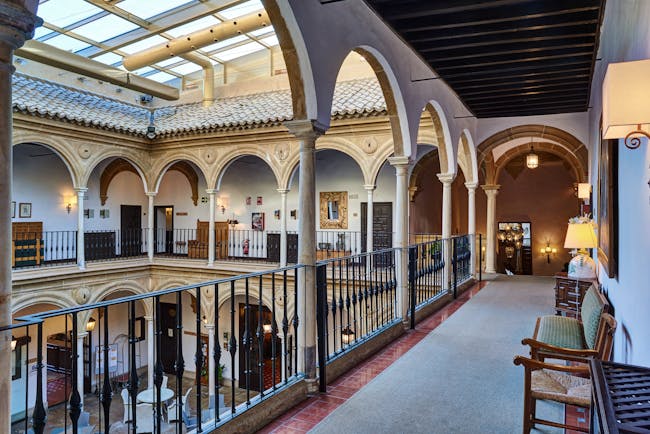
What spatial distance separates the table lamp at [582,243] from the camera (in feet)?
15.4

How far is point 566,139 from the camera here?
31.8 feet

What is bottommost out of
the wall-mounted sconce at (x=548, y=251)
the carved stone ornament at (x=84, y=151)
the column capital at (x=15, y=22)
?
the wall-mounted sconce at (x=548, y=251)

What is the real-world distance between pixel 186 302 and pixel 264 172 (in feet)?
16.0

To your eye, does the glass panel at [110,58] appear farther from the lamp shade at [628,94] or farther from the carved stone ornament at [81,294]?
the lamp shade at [628,94]

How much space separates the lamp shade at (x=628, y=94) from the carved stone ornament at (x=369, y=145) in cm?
900

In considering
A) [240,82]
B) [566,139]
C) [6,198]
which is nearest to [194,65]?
[240,82]

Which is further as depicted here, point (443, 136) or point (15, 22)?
point (443, 136)

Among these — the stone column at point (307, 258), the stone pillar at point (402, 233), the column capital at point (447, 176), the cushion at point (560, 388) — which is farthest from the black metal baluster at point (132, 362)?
the column capital at point (447, 176)

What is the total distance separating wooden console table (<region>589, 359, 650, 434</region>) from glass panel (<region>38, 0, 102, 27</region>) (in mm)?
11413

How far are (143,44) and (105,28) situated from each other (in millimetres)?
1139

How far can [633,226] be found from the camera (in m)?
2.81

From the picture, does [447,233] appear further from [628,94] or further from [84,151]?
[84,151]

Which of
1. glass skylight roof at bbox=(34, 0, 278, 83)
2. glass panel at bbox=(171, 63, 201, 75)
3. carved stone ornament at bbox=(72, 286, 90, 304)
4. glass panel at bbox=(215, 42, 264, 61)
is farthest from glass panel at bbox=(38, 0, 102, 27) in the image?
carved stone ornament at bbox=(72, 286, 90, 304)

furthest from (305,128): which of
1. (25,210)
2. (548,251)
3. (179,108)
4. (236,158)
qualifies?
(548,251)
